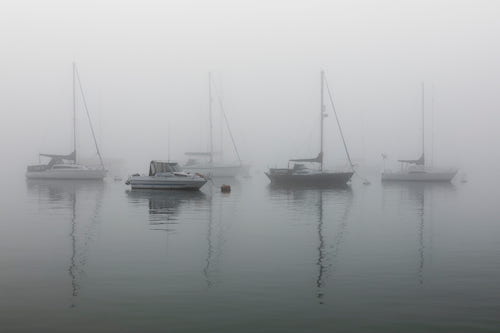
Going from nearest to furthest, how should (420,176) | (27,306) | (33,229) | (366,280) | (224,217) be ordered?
1. (27,306)
2. (366,280)
3. (33,229)
4. (224,217)
5. (420,176)

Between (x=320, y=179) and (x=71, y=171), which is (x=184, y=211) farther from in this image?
(x=71, y=171)

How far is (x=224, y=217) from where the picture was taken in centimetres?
3331

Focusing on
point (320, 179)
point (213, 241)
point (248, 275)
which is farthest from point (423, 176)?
point (248, 275)

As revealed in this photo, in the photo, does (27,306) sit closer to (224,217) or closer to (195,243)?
(195,243)

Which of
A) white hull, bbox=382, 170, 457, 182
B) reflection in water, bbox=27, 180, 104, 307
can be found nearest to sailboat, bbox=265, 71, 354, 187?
white hull, bbox=382, 170, 457, 182

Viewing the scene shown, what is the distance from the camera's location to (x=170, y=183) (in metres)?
57.9

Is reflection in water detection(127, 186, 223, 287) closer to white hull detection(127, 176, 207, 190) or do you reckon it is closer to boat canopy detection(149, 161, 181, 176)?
white hull detection(127, 176, 207, 190)

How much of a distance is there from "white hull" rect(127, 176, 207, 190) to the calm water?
Result: 2539cm

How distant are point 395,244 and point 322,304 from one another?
1041 centimetres

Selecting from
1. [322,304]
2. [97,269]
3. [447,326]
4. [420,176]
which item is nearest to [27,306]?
[97,269]

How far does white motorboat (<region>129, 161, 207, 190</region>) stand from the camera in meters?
57.7

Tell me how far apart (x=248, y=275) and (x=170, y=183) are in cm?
4261

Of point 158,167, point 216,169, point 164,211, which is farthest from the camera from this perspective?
point 216,169

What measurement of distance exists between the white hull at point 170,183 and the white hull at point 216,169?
1439 inches
